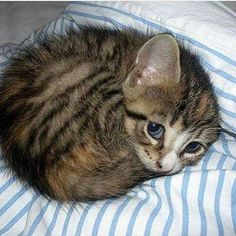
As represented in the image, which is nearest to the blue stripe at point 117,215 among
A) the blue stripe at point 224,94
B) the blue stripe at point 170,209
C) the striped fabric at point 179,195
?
the striped fabric at point 179,195

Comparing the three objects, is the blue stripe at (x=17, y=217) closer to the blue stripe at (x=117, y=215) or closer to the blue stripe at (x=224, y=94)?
the blue stripe at (x=117, y=215)

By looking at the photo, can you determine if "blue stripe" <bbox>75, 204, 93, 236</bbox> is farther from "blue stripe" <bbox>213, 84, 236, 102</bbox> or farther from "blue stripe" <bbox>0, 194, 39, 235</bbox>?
"blue stripe" <bbox>213, 84, 236, 102</bbox>

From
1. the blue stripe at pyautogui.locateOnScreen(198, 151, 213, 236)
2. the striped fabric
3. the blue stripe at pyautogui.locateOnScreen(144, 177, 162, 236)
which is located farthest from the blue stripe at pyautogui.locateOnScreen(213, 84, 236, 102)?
the blue stripe at pyautogui.locateOnScreen(144, 177, 162, 236)

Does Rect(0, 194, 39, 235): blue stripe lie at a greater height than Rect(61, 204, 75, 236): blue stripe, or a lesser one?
lesser

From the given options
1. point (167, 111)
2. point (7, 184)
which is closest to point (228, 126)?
point (167, 111)

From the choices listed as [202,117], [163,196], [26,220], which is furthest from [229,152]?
[26,220]

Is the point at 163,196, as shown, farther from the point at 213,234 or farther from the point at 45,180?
the point at 45,180

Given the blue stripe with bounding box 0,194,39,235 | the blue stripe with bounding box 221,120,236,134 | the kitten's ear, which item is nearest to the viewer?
the kitten's ear
